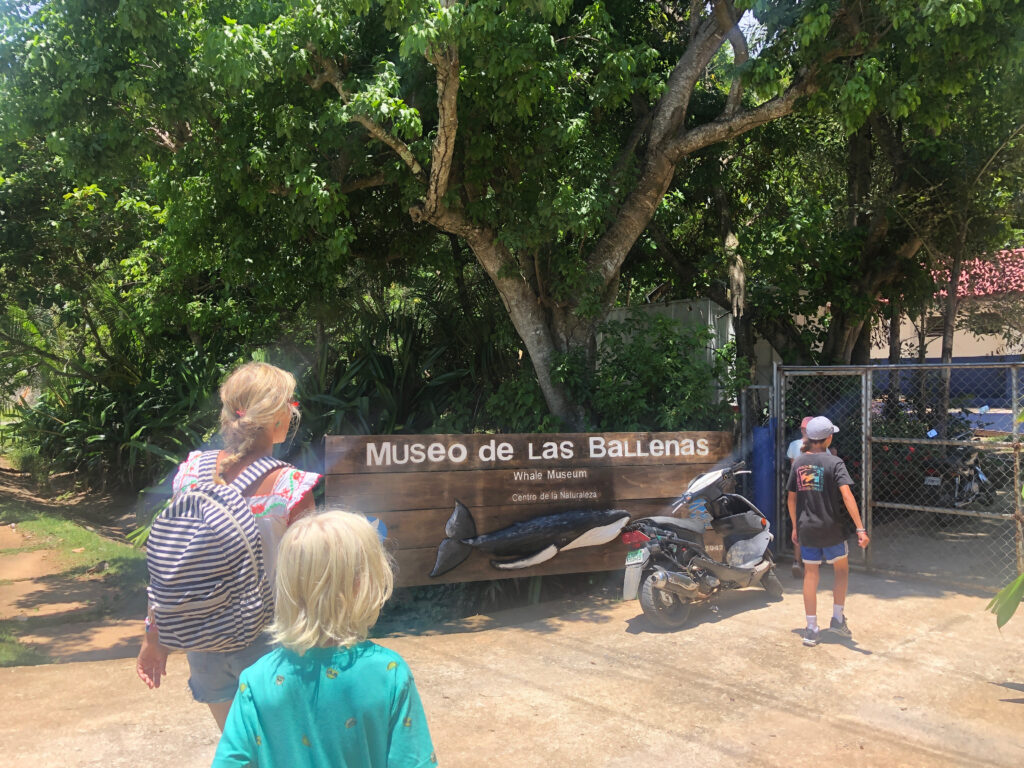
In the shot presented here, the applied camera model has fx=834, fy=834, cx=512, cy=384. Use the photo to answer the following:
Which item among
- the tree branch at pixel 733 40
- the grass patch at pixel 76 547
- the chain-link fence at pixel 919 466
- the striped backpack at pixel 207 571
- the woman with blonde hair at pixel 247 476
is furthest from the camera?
the grass patch at pixel 76 547

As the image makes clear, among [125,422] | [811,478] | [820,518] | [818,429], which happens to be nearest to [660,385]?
[818,429]

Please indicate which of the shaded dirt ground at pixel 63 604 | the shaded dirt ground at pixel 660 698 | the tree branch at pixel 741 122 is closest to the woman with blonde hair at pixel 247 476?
the shaded dirt ground at pixel 660 698

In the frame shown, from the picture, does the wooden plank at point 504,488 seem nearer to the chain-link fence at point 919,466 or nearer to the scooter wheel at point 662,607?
the scooter wheel at point 662,607

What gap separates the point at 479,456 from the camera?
668 cm

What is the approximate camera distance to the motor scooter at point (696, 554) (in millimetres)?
6242

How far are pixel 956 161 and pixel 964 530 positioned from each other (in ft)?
14.4

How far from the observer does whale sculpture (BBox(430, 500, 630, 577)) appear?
654 cm

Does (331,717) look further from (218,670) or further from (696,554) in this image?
(696,554)

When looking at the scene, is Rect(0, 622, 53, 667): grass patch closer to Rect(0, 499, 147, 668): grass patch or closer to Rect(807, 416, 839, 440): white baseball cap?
Rect(0, 499, 147, 668): grass patch

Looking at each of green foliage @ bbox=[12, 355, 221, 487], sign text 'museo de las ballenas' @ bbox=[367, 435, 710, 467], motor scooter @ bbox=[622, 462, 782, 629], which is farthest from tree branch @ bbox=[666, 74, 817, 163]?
green foliage @ bbox=[12, 355, 221, 487]

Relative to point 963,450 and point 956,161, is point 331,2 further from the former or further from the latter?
point 963,450

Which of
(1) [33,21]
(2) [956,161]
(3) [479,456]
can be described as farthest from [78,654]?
(2) [956,161]

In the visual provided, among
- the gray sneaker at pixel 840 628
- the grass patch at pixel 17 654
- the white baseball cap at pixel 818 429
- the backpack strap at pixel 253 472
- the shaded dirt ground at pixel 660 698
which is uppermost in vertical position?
the backpack strap at pixel 253 472

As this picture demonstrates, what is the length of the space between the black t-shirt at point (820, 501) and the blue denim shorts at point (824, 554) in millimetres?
57
